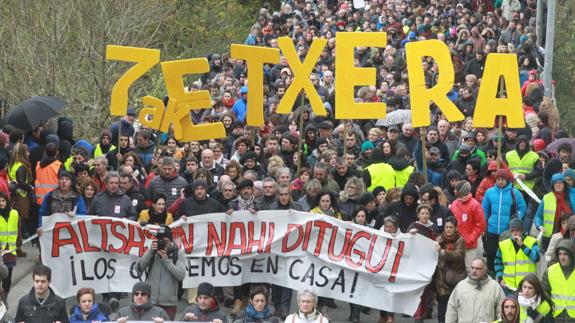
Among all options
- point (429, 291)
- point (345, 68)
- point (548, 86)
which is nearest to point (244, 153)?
point (345, 68)

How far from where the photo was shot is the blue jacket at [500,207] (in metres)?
19.2

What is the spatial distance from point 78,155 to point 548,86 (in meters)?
10.4

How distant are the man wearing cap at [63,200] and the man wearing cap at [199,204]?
1.20 m

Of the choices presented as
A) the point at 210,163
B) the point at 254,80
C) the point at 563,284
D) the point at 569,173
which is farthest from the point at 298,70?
the point at 563,284

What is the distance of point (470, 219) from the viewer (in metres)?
18.6

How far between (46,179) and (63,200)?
174 cm

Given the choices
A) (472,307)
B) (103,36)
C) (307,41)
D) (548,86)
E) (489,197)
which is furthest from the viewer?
(307,41)

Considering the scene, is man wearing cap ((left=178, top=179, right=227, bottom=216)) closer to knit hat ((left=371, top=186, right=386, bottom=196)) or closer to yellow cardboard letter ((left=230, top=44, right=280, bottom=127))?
knit hat ((left=371, top=186, right=386, bottom=196))

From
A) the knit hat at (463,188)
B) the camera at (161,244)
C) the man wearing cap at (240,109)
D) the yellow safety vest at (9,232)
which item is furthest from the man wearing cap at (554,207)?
the man wearing cap at (240,109)

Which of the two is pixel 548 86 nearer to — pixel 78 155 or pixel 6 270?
pixel 78 155

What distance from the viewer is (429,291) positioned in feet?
58.2

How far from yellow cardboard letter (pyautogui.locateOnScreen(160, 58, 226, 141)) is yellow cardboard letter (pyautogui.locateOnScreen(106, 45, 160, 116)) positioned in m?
0.39

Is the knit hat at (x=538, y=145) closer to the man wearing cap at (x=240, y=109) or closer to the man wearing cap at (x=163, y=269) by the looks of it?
the man wearing cap at (x=240, y=109)

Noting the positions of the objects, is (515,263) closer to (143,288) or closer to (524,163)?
(524,163)
